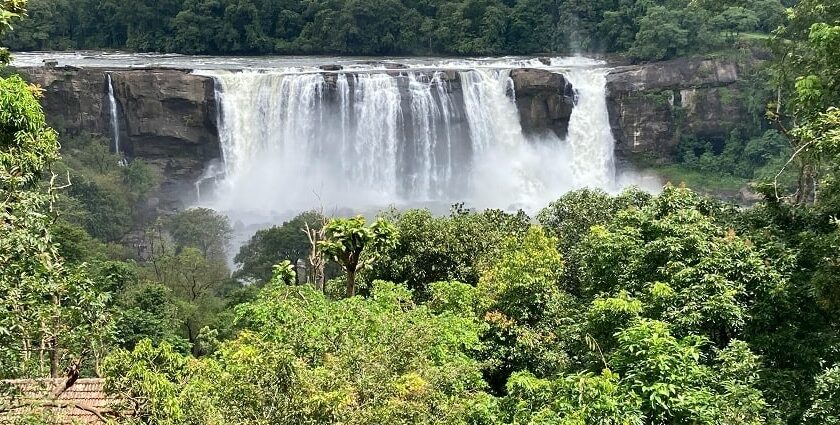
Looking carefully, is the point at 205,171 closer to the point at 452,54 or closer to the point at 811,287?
the point at 452,54

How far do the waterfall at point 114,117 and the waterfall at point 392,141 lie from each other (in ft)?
13.9

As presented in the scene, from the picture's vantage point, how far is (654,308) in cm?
806

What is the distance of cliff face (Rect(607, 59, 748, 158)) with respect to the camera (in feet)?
108

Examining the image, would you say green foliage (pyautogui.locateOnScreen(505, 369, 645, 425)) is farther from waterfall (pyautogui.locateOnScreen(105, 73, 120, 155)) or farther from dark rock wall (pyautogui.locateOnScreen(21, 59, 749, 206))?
waterfall (pyautogui.locateOnScreen(105, 73, 120, 155))

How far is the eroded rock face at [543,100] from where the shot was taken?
31.4m

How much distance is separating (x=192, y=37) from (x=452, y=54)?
14893mm

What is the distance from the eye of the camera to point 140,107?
3006cm

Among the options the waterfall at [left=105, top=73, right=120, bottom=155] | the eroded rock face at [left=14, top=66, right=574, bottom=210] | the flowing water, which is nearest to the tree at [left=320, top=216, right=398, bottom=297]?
the flowing water

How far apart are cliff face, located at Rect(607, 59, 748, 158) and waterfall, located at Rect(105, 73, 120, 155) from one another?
21.4 metres

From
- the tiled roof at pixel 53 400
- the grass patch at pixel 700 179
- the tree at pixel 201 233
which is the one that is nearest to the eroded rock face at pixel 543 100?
the grass patch at pixel 700 179

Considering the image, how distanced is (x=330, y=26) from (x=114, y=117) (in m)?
14.9

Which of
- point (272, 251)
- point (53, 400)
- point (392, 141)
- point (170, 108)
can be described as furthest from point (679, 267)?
point (170, 108)

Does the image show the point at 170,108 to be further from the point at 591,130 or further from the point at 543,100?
the point at 591,130

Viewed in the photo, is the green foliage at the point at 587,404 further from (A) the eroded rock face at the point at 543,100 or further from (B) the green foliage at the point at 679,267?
(A) the eroded rock face at the point at 543,100
